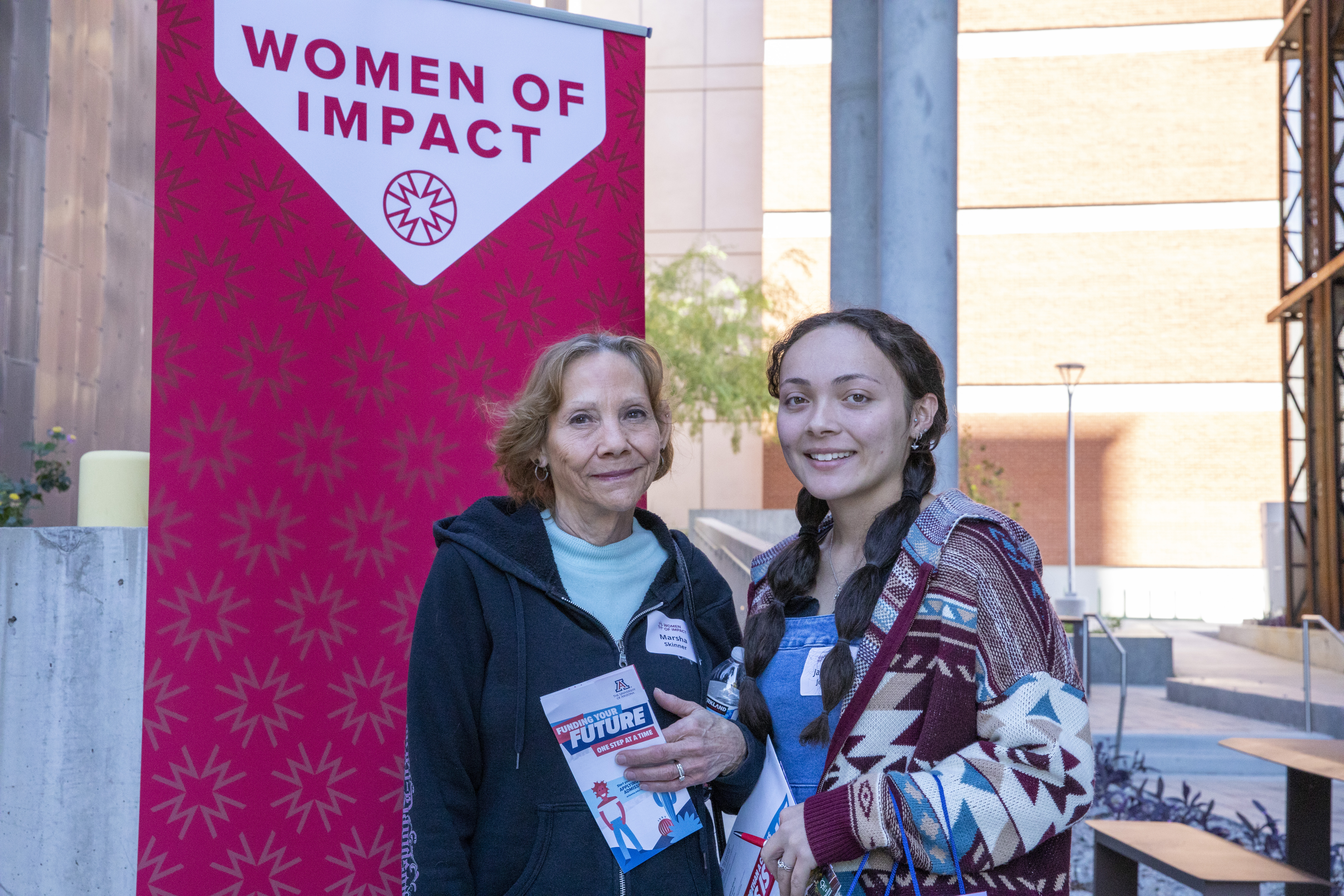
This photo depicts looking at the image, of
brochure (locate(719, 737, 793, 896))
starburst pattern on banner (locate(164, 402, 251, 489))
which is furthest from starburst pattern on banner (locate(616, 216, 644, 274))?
brochure (locate(719, 737, 793, 896))

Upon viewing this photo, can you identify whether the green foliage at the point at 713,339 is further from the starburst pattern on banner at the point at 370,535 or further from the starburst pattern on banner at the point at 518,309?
the starburst pattern on banner at the point at 370,535

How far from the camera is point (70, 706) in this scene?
343cm

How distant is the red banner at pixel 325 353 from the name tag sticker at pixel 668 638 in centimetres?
111

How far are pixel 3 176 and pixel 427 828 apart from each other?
8389mm

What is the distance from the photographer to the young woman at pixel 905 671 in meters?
1.70

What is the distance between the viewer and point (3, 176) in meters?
8.40

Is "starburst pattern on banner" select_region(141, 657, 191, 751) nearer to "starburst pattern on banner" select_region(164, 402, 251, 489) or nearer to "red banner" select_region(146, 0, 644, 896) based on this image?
"red banner" select_region(146, 0, 644, 896)

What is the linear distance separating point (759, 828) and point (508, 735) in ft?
1.59

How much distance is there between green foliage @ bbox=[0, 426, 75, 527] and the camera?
4.88m

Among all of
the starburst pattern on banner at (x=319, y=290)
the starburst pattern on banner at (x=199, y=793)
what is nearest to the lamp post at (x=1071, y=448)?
the starburst pattern on banner at (x=319, y=290)

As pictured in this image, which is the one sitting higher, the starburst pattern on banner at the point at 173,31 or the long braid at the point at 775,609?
the starburst pattern on banner at the point at 173,31

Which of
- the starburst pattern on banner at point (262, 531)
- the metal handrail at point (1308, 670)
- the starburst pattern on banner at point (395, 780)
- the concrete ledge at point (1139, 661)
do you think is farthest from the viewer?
the concrete ledge at point (1139, 661)

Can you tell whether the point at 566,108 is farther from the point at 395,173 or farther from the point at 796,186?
the point at 796,186

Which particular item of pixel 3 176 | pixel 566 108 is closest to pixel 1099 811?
pixel 566 108
